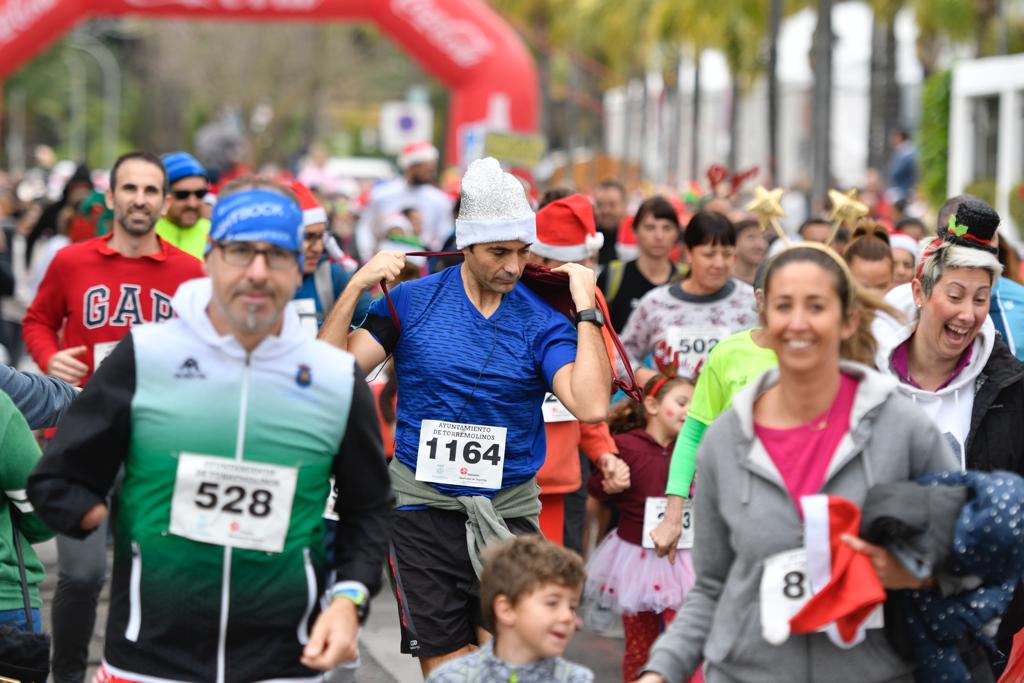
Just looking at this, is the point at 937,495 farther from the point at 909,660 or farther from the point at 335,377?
the point at 335,377

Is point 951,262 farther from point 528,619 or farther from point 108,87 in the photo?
point 108,87

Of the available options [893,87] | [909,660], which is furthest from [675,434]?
[893,87]

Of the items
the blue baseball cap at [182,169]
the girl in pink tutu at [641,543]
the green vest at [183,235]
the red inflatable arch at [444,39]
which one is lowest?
the girl in pink tutu at [641,543]

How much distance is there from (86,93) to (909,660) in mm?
90238

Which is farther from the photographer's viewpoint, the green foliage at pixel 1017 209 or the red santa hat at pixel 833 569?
the green foliage at pixel 1017 209

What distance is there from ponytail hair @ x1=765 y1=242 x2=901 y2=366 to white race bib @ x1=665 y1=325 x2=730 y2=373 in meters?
4.13

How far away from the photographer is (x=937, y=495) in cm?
401

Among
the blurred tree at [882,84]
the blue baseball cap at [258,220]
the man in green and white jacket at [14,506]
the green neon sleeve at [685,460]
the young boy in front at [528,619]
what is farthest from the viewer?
the blurred tree at [882,84]

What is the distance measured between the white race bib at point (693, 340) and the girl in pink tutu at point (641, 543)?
1.35 feet

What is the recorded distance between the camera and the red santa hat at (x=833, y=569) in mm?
4004

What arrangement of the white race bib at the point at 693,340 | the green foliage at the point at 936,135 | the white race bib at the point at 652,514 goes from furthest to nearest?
the green foliage at the point at 936,135 → the white race bib at the point at 693,340 → the white race bib at the point at 652,514

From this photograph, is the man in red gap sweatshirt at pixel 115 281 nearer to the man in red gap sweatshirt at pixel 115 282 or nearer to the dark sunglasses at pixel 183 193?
the man in red gap sweatshirt at pixel 115 282

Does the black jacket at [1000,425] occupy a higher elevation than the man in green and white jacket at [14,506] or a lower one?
higher

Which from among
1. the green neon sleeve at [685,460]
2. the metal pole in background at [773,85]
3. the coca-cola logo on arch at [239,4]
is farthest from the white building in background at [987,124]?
the green neon sleeve at [685,460]
